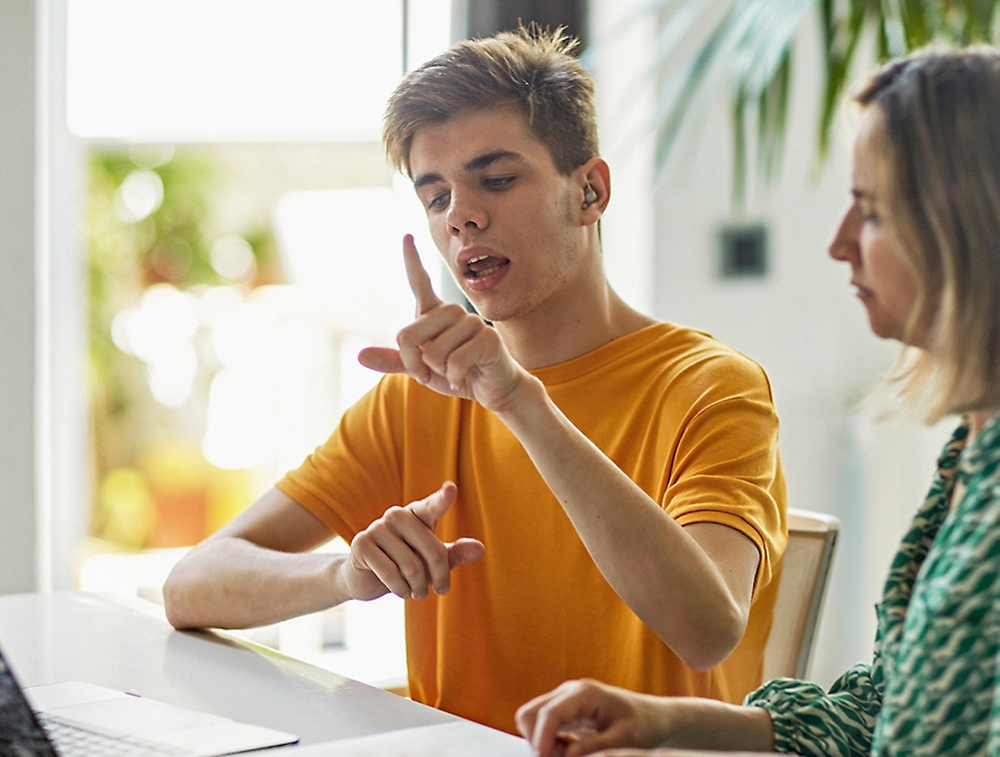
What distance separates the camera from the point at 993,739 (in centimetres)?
→ 65

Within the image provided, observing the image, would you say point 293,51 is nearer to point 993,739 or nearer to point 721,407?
point 721,407

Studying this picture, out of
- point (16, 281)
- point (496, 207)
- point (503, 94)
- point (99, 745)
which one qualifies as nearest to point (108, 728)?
point (99, 745)

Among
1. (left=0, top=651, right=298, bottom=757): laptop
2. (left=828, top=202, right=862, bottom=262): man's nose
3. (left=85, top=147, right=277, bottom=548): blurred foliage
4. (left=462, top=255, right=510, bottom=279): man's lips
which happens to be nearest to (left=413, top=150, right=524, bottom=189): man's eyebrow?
(left=462, top=255, right=510, bottom=279): man's lips

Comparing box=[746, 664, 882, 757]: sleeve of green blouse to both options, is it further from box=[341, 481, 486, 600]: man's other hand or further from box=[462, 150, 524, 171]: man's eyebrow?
box=[462, 150, 524, 171]: man's eyebrow

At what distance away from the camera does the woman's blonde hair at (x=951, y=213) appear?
74cm

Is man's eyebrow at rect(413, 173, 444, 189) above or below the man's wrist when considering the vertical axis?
above

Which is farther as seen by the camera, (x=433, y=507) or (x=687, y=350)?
(x=687, y=350)

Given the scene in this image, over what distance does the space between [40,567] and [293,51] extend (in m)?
1.33

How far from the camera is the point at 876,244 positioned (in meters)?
0.80

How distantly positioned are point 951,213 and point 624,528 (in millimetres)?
418

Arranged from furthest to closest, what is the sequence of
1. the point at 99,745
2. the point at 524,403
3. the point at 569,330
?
the point at 569,330 < the point at 524,403 < the point at 99,745

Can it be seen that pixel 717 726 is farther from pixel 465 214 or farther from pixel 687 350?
pixel 465 214

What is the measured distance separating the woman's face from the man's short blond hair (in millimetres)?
601

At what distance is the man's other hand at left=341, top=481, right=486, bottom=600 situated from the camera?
3.50ft
